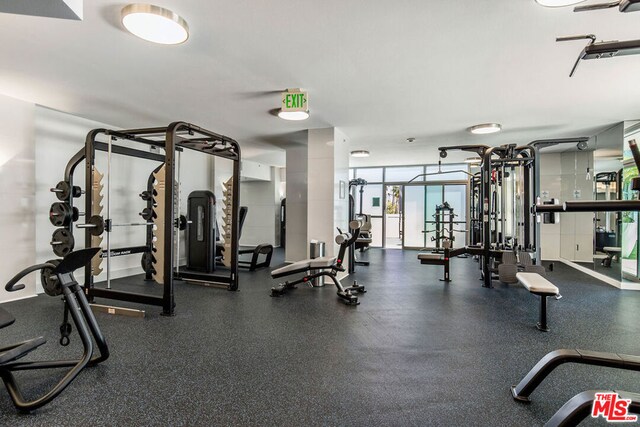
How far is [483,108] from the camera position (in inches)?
173

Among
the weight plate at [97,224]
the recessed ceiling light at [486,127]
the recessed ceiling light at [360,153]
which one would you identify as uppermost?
the recessed ceiling light at [360,153]

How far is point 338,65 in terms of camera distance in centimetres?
311

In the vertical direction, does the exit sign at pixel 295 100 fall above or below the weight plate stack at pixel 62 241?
above

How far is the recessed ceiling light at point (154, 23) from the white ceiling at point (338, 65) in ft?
0.20

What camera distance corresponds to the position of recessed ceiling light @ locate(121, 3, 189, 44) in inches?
87.4

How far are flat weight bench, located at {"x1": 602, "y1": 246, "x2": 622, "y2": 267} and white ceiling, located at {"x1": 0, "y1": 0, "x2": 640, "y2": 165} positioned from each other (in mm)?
2055

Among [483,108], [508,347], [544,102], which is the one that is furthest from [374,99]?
[508,347]

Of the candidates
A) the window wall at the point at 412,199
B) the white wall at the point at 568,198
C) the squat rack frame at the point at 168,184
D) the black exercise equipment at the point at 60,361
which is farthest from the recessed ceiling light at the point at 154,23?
the white wall at the point at 568,198

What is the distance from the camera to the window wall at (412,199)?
9.41m

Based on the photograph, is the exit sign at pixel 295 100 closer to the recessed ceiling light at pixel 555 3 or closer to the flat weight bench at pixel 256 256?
the recessed ceiling light at pixel 555 3

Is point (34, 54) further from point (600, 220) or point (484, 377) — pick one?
point (600, 220)

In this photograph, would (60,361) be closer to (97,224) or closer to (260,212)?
(97,224)

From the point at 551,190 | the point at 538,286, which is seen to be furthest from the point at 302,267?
the point at 551,190

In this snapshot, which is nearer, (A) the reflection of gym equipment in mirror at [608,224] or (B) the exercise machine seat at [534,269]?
(B) the exercise machine seat at [534,269]
